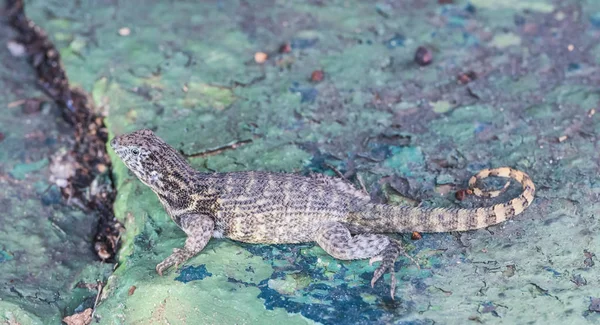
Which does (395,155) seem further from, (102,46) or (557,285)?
(102,46)

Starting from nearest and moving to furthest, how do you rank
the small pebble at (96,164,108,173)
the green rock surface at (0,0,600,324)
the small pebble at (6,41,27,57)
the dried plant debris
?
1. the green rock surface at (0,0,600,324)
2. the dried plant debris
3. the small pebble at (96,164,108,173)
4. the small pebble at (6,41,27,57)

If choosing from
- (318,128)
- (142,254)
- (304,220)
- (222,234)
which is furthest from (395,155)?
(142,254)

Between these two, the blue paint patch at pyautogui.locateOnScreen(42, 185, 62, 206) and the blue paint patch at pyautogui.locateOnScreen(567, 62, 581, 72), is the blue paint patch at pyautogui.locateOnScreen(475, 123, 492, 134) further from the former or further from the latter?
the blue paint patch at pyautogui.locateOnScreen(42, 185, 62, 206)

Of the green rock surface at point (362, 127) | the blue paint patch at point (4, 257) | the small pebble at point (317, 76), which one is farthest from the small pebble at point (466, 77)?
the blue paint patch at point (4, 257)

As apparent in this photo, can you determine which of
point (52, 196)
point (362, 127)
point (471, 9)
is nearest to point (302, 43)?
point (362, 127)

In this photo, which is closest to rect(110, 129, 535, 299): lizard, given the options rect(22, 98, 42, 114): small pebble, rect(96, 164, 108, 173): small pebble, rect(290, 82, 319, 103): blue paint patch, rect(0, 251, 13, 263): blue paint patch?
rect(96, 164, 108, 173): small pebble

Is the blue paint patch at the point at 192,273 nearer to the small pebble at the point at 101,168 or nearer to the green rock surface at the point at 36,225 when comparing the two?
the green rock surface at the point at 36,225

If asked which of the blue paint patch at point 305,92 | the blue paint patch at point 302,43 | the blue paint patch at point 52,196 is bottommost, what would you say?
the blue paint patch at point 52,196
